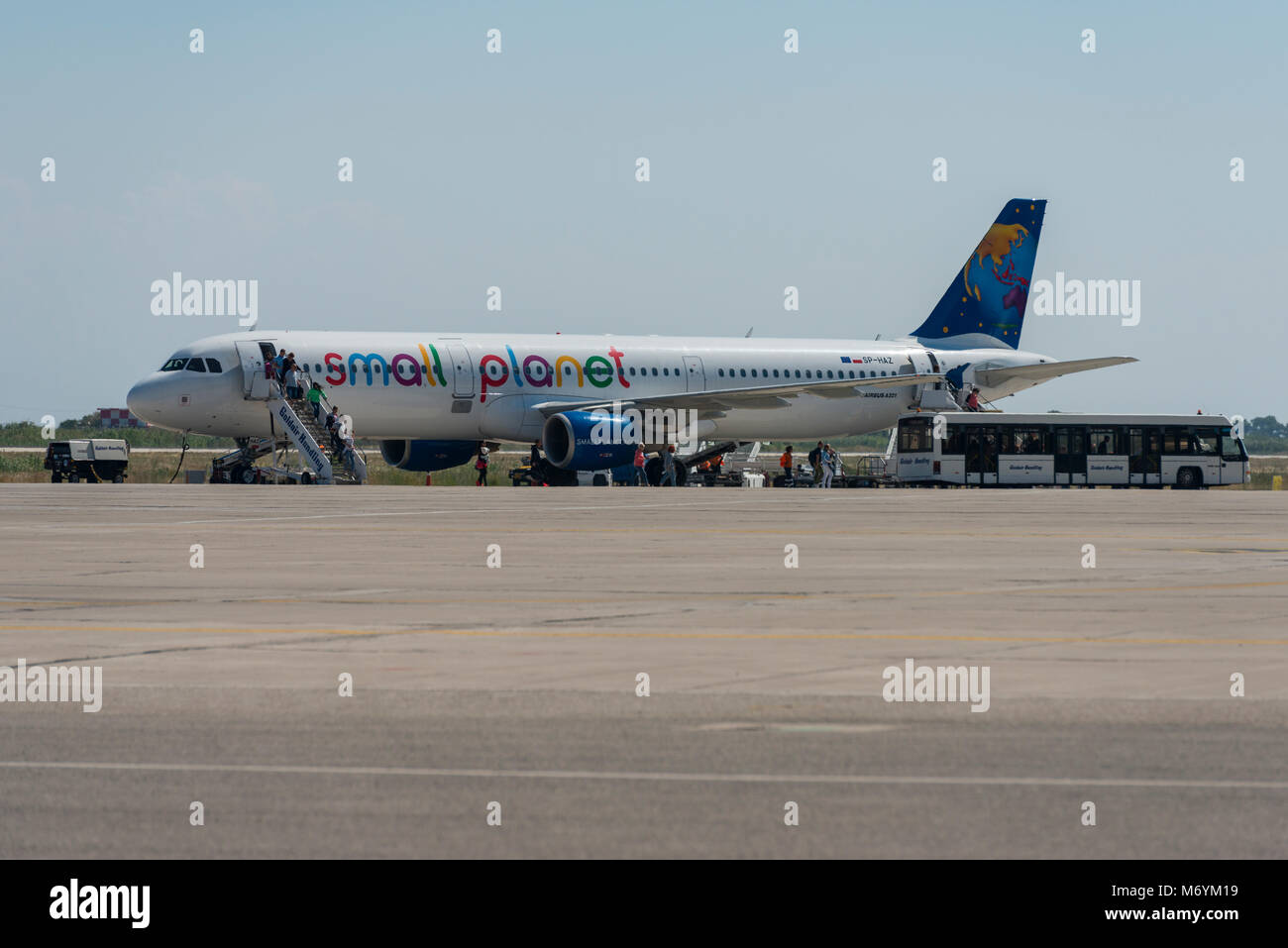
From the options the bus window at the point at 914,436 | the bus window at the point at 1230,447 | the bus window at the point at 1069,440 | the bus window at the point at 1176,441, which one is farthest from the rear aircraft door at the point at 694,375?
the bus window at the point at 1230,447

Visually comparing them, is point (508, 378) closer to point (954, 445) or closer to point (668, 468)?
point (668, 468)

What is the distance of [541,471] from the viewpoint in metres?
60.4

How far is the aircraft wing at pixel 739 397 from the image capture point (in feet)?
191

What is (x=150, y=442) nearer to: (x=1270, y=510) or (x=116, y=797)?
(x=1270, y=510)

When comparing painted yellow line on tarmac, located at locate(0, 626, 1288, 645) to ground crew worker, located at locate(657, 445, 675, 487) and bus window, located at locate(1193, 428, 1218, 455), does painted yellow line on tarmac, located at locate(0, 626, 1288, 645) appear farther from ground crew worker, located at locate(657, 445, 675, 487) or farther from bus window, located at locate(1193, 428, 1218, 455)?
bus window, located at locate(1193, 428, 1218, 455)

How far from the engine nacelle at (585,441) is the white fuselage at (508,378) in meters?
1.95

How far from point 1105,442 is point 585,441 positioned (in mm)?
21213

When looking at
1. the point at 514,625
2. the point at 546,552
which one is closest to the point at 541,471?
the point at 546,552

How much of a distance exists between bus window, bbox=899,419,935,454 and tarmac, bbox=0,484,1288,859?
38.8m

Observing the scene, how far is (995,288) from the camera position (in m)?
71.4

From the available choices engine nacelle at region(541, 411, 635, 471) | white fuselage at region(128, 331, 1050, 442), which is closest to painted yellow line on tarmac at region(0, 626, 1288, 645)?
white fuselage at region(128, 331, 1050, 442)

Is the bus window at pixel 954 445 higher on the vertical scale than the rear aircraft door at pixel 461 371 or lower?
lower

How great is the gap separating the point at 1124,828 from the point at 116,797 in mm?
4816

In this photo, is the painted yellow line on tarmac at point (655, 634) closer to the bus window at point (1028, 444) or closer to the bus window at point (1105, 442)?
the bus window at point (1028, 444)
